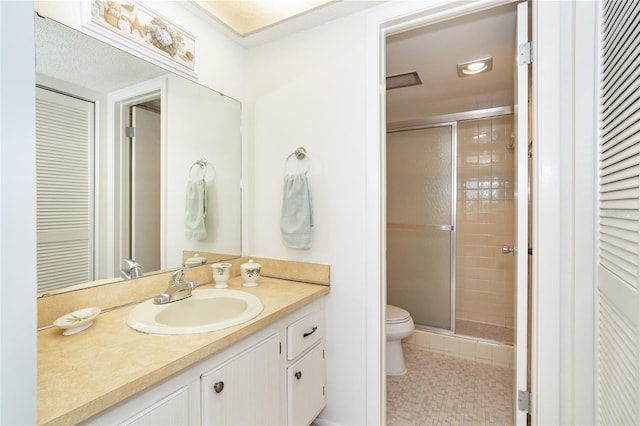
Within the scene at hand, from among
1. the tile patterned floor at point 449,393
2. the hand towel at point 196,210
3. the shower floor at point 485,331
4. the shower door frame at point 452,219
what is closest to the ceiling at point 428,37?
the shower door frame at point 452,219

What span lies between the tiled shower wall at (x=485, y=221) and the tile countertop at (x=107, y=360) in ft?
8.16

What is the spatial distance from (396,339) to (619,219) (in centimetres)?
169

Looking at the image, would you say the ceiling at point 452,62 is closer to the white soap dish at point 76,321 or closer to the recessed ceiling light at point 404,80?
the recessed ceiling light at point 404,80

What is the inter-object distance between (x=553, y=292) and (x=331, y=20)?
1632 mm

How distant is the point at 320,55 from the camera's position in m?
1.64

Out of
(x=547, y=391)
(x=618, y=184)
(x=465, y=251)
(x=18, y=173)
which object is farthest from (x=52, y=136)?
(x=465, y=251)

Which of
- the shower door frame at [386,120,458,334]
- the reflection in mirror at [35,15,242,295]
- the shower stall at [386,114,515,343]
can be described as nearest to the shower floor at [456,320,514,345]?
the shower stall at [386,114,515,343]

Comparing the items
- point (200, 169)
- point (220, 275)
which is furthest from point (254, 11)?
point (220, 275)

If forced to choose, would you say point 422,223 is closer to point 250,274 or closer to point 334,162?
point 334,162

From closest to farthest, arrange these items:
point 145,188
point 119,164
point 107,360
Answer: point 107,360 → point 119,164 → point 145,188

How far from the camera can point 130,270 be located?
130 centimetres

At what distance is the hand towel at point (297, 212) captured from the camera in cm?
162

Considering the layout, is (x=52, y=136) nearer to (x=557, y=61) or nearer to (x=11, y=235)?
(x=11, y=235)

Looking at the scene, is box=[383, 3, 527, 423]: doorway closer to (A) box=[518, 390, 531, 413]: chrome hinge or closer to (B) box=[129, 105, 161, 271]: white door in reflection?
(A) box=[518, 390, 531, 413]: chrome hinge
